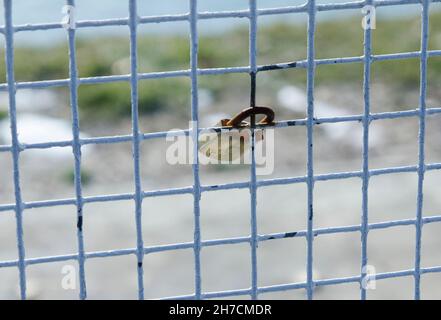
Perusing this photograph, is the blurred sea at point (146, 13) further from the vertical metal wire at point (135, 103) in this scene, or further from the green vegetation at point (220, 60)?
the vertical metal wire at point (135, 103)

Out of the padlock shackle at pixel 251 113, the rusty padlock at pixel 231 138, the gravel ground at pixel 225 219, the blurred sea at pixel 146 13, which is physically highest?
the blurred sea at pixel 146 13

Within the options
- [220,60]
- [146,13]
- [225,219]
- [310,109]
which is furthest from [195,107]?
[146,13]

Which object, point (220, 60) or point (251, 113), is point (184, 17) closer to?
point (251, 113)

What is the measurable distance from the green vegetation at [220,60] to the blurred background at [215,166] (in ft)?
0.04

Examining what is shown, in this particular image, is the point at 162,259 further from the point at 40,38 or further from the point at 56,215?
the point at 40,38

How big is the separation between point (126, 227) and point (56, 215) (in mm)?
334

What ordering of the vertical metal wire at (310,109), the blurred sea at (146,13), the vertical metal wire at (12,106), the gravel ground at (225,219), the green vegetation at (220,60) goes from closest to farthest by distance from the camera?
1. the vertical metal wire at (12,106)
2. the vertical metal wire at (310,109)
3. the gravel ground at (225,219)
4. the blurred sea at (146,13)
5. the green vegetation at (220,60)

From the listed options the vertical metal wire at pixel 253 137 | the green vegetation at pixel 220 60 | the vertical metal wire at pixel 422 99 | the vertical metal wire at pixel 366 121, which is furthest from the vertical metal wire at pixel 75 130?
the green vegetation at pixel 220 60

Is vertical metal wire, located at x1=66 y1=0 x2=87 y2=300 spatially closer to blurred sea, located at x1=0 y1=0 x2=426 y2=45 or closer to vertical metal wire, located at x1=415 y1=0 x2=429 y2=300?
vertical metal wire, located at x1=415 y1=0 x2=429 y2=300

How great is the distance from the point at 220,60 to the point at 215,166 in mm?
1261

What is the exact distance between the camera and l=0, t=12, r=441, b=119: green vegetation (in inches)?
205

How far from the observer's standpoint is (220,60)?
18.4ft

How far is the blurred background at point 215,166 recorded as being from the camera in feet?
12.0

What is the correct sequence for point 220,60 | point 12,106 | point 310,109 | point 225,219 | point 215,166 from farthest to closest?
point 220,60 < point 215,166 < point 225,219 < point 310,109 < point 12,106
